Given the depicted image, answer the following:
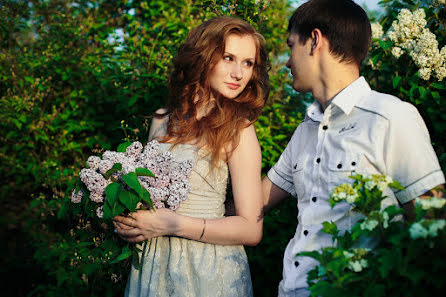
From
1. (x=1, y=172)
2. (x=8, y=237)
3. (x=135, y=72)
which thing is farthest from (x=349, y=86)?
(x=8, y=237)

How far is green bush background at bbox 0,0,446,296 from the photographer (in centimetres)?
307

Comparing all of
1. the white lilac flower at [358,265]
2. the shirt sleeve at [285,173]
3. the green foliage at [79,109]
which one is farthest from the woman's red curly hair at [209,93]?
the white lilac flower at [358,265]

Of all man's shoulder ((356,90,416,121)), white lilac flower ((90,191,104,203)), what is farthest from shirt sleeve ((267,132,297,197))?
white lilac flower ((90,191,104,203))

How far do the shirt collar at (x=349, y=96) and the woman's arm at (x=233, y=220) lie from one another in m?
0.63

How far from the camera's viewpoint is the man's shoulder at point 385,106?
5.65 feet

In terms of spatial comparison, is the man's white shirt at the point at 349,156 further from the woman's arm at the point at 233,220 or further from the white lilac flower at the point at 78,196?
the white lilac flower at the point at 78,196

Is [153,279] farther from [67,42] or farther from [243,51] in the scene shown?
[67,42]

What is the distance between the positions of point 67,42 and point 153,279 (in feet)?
10.0

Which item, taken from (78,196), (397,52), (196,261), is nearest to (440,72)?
(397,52)

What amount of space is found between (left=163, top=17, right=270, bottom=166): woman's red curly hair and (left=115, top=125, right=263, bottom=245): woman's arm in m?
0.11

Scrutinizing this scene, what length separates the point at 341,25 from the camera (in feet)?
6.59

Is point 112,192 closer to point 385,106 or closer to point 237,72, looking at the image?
point 237,72

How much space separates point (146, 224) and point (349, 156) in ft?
3.64

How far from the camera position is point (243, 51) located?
8.34 ft
